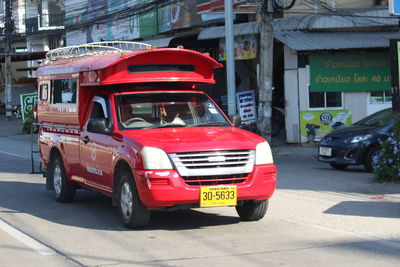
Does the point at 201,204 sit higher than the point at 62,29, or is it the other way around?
the point at 62,29

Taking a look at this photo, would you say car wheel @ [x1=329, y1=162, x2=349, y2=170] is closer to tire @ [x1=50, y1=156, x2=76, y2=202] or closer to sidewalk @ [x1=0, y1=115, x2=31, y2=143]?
tire @ [x1=50, y1=156, x2=76, y2=202]

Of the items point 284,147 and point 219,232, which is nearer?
point 219,232

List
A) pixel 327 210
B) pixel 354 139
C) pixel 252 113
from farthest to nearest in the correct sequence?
pixel 252 113
pixel 354 139
pixel 327 210

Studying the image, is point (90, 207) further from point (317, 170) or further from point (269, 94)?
point (269, 94)

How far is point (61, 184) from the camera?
11.2 meters

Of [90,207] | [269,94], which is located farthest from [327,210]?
[269,94]

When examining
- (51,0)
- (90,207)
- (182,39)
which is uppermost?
(51,0)

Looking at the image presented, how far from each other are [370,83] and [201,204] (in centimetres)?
1556

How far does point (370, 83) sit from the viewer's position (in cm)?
2231

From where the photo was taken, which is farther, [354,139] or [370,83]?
[370,83]

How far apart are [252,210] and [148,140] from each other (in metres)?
1.81

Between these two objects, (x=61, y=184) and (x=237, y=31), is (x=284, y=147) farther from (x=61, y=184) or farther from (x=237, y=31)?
(x=61, y=184)

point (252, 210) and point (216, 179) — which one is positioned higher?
point (216, 179)

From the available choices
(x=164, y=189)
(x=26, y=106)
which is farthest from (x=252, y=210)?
(x=26, y=106)
